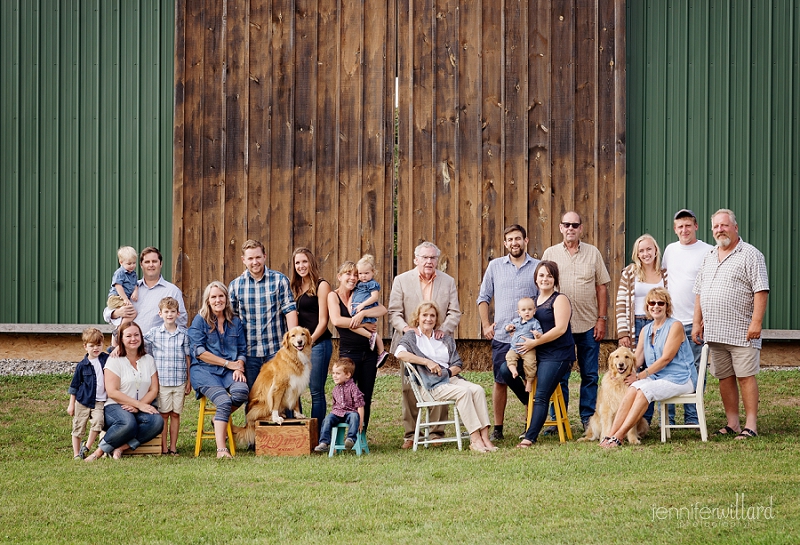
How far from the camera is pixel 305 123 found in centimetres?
1101

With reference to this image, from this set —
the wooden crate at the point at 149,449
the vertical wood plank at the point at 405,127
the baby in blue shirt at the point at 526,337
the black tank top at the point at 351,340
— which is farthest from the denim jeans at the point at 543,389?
the vertical wood plank at the point at 405,127

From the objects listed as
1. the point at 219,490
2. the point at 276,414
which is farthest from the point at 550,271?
the point at 219,490

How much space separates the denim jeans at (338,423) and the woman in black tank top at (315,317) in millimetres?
359

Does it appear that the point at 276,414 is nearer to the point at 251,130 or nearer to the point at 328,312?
the point at 328,312

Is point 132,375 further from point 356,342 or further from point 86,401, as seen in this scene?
point 356,342

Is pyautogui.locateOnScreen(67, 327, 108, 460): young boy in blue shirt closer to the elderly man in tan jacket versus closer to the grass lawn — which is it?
the grass lawn

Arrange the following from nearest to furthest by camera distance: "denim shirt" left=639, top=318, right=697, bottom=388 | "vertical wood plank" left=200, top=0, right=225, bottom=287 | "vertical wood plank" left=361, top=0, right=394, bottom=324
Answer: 1. "denim shirt" left=639, top=318, right=697, bottom=388
2. "vertical wood plank" left=361, top=0, right=394, bottom=324
3. "vertical wood plank" left=200, top=0, right=225, bottom=287

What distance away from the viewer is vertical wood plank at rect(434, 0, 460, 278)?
35.3ft

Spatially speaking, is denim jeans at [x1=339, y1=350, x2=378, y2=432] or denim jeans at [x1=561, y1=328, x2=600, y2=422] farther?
denim jeans at [x1=561, y1=328, x2=600, y2=422]

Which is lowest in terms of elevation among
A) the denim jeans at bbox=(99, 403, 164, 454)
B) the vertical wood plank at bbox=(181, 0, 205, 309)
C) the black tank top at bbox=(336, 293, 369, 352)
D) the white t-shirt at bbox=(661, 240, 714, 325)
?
the denim jeans at bbox=(99, 403, 164, 454)

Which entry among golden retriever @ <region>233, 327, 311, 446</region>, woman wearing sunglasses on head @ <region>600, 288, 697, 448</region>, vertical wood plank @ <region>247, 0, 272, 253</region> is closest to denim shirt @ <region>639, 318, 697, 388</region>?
woman wearing sunglasses on head @ <region>600, 288, 697, 448</region>

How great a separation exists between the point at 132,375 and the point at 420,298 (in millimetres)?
2337

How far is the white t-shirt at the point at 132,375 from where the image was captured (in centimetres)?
695

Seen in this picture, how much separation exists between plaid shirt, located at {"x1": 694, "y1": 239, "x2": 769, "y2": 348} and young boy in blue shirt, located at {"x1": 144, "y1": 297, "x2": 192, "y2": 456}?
414 cm
